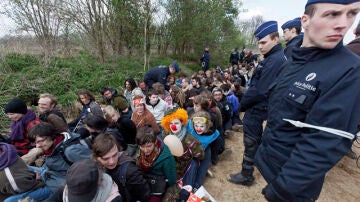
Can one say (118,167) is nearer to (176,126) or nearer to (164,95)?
(176,126)

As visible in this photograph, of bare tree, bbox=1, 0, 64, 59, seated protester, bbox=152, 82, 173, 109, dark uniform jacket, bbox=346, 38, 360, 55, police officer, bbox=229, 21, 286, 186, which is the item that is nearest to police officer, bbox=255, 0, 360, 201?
police officer, bbox=229, 21, 286, 186

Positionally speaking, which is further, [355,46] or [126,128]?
[126,128]

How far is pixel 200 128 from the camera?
288 cm

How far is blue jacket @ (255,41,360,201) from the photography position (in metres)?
0.90

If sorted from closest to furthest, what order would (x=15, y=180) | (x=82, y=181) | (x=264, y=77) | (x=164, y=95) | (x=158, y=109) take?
1. (x=82, y=181)
2. (x=15, y=180)
3. (x=264, y=77)
4. (x=158, y=109)
5. (x=164, y=95)

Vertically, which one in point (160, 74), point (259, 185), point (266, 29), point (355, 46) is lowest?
point (259, 185)

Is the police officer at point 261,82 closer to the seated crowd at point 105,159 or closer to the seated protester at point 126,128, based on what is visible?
the seated crowd at point 105,159

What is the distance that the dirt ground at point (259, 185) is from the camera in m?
2.76

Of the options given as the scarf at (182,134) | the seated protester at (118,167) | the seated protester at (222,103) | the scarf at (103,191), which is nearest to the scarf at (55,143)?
the seated protester at (118,167)

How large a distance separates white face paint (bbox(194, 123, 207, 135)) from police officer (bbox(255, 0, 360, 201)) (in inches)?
67.3

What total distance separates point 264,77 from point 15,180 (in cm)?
264

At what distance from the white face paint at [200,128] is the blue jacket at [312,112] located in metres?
1.66

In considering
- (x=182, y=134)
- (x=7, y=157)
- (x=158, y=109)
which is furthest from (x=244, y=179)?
(x=7, y=157)

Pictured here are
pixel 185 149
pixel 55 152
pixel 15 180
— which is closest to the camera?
pixel 15 180
